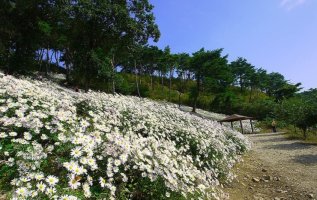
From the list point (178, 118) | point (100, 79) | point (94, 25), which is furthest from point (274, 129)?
point (178, 118)

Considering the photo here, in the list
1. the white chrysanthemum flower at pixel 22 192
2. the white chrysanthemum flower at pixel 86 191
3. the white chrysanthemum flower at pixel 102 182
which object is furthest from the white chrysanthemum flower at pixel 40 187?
the white chrysanthemum flower at pixel 102 182

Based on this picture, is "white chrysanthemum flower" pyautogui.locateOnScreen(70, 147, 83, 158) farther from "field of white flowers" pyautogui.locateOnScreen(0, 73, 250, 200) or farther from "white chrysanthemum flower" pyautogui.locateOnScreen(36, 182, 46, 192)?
"white chrysanthemum flower" pyautogui.locateOnScreen(36, 182, 46, 192)

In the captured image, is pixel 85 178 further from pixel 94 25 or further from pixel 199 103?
pixel 199 103

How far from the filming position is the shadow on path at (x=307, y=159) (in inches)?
513

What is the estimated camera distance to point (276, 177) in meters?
10.4

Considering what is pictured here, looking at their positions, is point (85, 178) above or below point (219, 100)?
below

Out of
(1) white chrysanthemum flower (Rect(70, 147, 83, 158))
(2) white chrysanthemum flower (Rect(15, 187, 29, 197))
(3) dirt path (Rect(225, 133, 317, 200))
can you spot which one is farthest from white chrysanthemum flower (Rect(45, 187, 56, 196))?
(3) dirt path (Rect(225, 133, 317, 200))

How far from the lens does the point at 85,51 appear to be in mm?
26328

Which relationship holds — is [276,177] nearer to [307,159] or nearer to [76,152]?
[307,159]

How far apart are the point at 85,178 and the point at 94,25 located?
71.9 ft

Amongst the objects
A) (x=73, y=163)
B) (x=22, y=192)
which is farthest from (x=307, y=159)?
(x=22, y=192)

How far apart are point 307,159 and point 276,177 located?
4168 mm

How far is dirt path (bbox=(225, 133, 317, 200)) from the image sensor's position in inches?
341

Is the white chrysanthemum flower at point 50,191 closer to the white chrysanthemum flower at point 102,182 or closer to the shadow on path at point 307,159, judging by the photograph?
the white chrysanthemum flower at point 102,182
